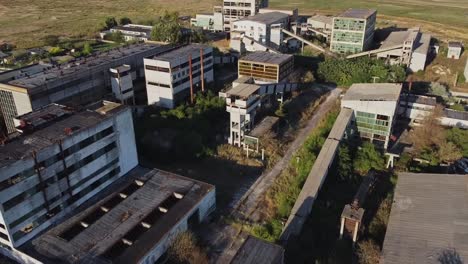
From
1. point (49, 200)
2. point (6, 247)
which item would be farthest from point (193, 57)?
point (6, 247)

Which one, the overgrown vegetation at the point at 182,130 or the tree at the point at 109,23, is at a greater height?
the tree at the point at 109,23

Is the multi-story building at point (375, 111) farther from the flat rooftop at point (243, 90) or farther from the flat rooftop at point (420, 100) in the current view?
the flat rooftop at point (243, 90)

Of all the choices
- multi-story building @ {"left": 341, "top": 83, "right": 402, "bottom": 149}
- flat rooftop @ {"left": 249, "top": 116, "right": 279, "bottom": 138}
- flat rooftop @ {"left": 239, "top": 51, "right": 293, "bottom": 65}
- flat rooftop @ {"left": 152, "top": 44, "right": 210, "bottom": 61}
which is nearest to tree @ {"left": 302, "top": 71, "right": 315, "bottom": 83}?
flat rooftop @ {"left": 239, "top": 51, "right": 293, "bottom": 65}

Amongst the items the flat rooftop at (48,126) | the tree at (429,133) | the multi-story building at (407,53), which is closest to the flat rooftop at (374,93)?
the tree at (429,133)

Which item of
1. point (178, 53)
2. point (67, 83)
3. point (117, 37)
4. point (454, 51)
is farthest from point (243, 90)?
point (117, 37)

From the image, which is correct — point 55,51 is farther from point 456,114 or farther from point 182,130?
point 456,114
